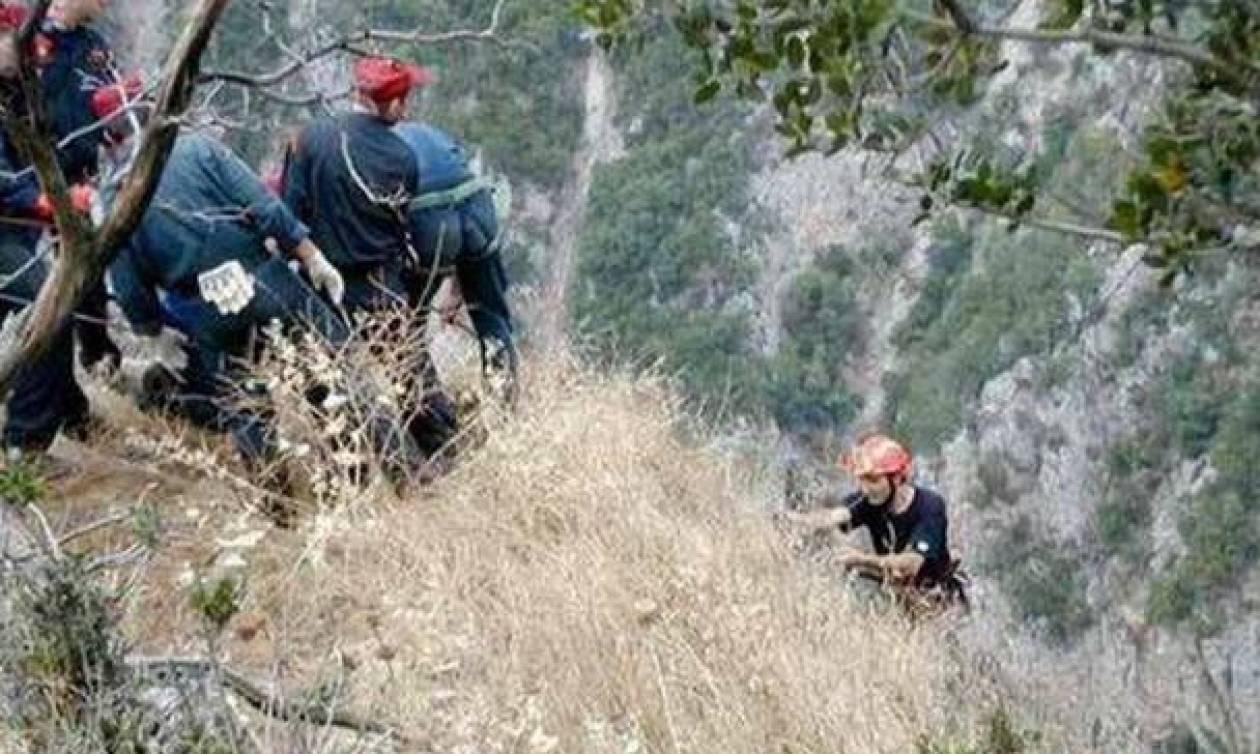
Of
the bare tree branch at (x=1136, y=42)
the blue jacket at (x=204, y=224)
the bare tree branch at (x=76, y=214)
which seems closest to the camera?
the bare tree branch at (x=1136, y=42)

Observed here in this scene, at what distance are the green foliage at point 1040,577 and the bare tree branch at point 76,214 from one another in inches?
1061

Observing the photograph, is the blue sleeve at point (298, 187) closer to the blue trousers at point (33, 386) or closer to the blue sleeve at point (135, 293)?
the blue sleeve at point (135, 293)

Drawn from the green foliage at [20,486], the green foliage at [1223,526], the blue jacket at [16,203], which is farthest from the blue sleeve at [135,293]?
the green foliage at [1223,526]

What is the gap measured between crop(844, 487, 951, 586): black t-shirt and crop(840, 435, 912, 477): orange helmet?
0.09 meters

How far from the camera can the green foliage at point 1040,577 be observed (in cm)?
3362

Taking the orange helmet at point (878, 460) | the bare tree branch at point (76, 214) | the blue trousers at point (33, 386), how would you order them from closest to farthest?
the bare tree branch at point (76, 214)
the blue trousers at point (33, 386)
the orange helmet at point (878, 460)

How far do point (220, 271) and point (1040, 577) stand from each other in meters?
34.8

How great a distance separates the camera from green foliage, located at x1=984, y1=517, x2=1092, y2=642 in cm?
3362

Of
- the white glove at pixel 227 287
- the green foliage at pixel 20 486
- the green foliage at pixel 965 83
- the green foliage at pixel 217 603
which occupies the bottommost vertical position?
the white glove at pixel 227 287

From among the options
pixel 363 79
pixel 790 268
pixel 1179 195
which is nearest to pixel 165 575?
pixel 363 79

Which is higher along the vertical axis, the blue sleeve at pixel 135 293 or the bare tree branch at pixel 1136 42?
the bare tree branch at pixel 1136 42

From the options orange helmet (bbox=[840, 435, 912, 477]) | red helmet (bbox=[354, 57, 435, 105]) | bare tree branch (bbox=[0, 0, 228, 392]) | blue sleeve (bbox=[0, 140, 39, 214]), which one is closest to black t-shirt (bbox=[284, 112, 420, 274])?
red helmet (bbox=[354, 57, 435, 105])

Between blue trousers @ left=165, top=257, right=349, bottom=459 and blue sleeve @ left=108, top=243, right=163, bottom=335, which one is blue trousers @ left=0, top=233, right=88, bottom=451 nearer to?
blue sleeve @ left=108, top=243, right=163, bottom=335

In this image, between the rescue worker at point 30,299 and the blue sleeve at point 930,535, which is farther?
the blue sleeve at point 930,535
